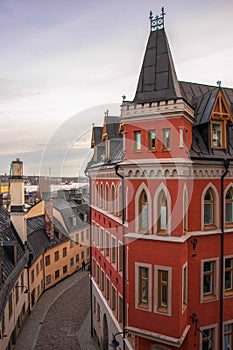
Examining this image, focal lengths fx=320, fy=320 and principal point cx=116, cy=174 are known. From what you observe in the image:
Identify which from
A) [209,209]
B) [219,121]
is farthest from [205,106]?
[209,209]

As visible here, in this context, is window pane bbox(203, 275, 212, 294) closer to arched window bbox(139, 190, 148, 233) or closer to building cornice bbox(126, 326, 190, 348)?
building cornice bbox(126, 326, 190, 348)

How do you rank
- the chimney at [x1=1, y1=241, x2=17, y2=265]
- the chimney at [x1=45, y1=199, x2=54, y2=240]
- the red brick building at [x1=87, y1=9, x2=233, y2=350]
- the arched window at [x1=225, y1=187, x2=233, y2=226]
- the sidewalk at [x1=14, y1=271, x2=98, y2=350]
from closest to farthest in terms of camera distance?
the red brick building at [x1=87, y1=9, x2=233, y2=350]
the arched window at [x1=225, y1=187, x2=233, y2=226]
the sidewalk at [x1=14, y1=271, x2=98, y2=350]
the chimney at [x1=1, y1=241, x2=17, y2=265]
the chimney at [x1=45, y1=199, x2=54, y2=240]

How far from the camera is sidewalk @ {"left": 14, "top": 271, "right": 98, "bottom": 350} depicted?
26.2 m

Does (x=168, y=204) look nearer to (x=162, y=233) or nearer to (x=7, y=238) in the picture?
(x=162, y=233)

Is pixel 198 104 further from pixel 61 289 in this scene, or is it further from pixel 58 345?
pixel 61 289

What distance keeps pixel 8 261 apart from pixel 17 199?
9.18 m

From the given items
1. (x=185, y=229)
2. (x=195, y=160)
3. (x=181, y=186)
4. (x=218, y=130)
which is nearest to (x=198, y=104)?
(x=218, y=130)

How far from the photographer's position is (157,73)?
15.2 m

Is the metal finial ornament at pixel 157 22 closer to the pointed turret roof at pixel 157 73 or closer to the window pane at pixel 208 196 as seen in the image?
the pointed turret roof at pixel 157 73

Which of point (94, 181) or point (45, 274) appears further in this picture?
point (45, 274)

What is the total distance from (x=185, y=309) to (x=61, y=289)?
1113 inches

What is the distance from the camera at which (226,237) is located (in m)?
15.9

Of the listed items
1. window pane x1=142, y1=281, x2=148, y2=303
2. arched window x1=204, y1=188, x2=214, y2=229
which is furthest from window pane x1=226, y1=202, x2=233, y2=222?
window pane x1=142, y1=281, x2=148, y2=303

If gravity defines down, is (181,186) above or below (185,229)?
above
